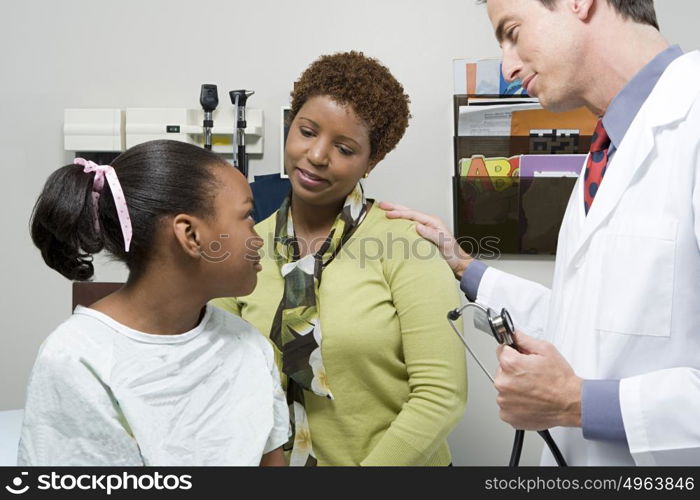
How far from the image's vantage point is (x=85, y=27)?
2074mm

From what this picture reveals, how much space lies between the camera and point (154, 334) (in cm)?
95

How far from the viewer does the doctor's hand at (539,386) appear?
2.74 feet

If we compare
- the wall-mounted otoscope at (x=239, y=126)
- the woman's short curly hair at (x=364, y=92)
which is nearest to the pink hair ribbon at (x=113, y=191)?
the woman's short curly hair at (x=364, y=92)

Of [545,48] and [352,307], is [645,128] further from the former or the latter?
[352,307]

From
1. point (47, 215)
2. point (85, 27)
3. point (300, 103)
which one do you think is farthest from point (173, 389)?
point (85, 27)

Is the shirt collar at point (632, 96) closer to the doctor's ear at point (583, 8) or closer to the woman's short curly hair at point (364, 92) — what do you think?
the doctor's ear at point (583, 8)

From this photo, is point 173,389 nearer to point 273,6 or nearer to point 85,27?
point 273,6

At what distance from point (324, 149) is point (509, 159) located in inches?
32.2

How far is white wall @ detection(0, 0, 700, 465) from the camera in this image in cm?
198

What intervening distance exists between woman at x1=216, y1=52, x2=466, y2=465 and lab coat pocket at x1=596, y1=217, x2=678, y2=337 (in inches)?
14.8

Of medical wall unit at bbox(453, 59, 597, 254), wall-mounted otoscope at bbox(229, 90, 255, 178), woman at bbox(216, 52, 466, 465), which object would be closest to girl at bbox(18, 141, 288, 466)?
woman at bbox(216, 52, 466, 465)

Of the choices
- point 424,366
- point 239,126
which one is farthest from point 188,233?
point 239,126
